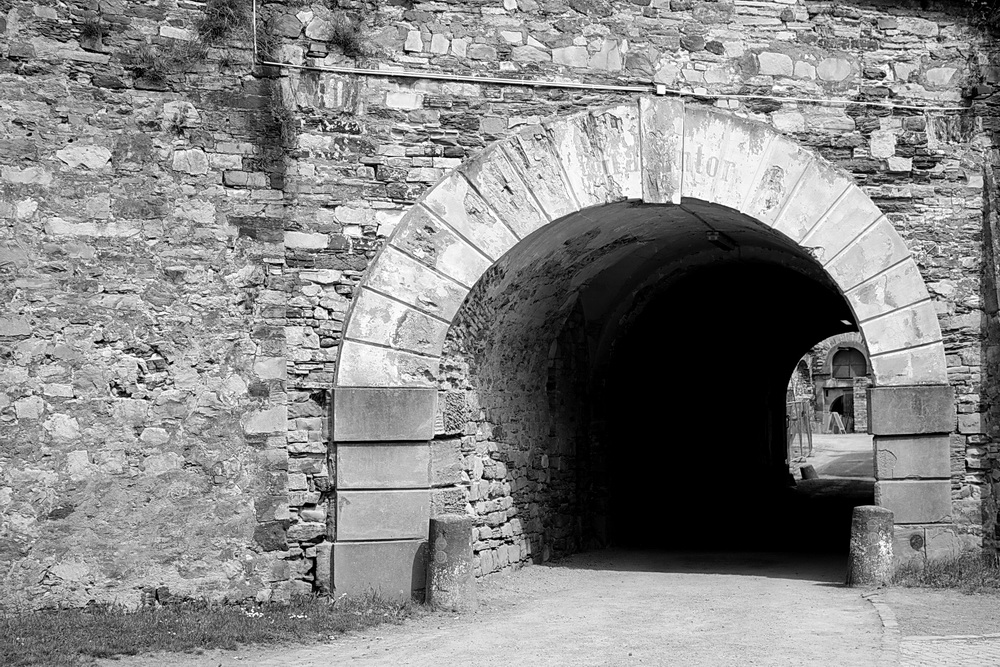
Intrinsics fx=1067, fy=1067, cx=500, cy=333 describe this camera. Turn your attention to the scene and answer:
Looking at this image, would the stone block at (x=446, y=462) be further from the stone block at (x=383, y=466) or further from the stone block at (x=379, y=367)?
the stone block at (x=379, y=367)

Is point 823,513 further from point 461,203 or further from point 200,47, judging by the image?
point 200,47

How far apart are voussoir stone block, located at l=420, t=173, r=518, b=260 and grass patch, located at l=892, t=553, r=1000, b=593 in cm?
366

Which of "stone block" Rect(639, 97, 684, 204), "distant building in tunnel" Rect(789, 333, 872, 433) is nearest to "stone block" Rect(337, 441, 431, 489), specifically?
"stone block" Rect(639, 97, 684, 204)

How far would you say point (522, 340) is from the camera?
9.27 metres

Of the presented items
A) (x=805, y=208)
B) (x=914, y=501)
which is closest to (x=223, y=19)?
(x=805, y=208)

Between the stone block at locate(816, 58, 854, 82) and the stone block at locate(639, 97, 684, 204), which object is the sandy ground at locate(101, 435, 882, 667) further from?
the stone block at locate(816, 58, 854, 82)

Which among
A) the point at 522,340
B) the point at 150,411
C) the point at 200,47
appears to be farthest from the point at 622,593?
the point at 200,47

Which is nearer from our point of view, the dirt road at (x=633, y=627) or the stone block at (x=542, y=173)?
the dirt road at (x=633, y=627)

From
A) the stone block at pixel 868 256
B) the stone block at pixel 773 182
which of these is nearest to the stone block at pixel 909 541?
the stone block at pixel 868 256

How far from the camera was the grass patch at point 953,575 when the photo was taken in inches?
295

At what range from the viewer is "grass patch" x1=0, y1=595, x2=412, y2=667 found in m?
5.97

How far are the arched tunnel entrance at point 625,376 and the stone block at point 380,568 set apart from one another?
115cm

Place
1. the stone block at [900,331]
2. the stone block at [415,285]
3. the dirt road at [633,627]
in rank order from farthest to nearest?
the stone block at [900,331] → the stone block at [415,285] → the dirt road at [633,627]

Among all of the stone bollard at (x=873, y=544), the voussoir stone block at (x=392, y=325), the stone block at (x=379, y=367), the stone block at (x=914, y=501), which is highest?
the voussoir stone block at (x=392, y=325)
